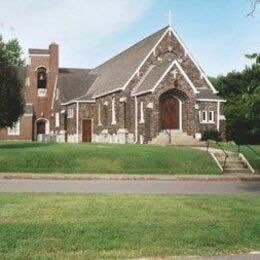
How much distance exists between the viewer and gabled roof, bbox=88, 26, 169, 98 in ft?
165

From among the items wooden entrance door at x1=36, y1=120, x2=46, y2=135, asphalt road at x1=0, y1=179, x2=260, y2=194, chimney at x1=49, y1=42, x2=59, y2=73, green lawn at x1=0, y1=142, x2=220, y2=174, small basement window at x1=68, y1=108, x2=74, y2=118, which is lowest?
asphalt road at x1=0, y1=179, x2=260, y2=194

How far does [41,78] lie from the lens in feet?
224

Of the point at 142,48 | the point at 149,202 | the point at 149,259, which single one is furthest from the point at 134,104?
the point at 149,259

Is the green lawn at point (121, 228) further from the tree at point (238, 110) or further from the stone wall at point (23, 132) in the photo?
the stone wall at point (23, 132)

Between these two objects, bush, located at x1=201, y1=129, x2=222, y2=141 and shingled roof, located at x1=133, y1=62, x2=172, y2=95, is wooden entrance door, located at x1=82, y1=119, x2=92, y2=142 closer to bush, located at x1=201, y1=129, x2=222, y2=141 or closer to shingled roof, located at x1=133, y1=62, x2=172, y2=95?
shingled roof, located at x1=133, y1=62, x2=172, y2=95

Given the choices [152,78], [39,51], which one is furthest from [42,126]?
[152,78]

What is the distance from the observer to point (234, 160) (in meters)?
31.6

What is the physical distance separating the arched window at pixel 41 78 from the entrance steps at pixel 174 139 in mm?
27511

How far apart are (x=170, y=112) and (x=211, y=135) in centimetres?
409

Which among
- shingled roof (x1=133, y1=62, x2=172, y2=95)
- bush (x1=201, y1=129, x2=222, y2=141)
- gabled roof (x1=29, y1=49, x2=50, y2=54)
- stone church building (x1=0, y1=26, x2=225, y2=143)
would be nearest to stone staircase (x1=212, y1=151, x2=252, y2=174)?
stone church building (x1=0, y1=26, x2=225, y2=143)

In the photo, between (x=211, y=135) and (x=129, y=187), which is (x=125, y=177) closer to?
(x=129, y=187)

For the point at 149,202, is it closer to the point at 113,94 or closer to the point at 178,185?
the point at 178,185

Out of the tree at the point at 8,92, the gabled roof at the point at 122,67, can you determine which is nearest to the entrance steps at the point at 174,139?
the gabled roof at the point at 122,67

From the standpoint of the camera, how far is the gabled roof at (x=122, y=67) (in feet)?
165
